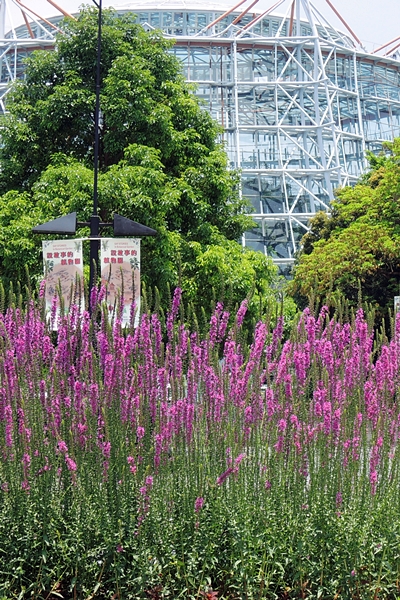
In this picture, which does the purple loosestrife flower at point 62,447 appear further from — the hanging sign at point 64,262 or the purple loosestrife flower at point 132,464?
the hanging sign at point 64,262

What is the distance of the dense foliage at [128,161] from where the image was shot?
15.7 m

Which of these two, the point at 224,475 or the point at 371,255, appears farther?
the point at 371,255

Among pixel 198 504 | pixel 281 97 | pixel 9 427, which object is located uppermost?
pixel 281 97

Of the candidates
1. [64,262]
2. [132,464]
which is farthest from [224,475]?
[64,262]

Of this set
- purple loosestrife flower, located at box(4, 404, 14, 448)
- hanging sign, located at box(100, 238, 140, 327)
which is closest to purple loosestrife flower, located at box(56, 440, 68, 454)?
purple loosestrife flower, located at box(4, 404, 14, 448)

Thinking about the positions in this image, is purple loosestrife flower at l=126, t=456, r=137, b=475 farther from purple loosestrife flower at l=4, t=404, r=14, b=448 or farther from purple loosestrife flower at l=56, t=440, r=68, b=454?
purple loosestrife flower at l=4, t=404, r=14, b=448

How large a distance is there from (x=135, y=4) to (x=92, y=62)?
43243 millimetres

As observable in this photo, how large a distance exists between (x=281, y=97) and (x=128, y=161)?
4025cm

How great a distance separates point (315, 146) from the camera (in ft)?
175

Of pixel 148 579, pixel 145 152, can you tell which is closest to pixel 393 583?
pixel 148 579

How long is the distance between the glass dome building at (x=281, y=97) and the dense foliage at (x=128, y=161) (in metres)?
28.0

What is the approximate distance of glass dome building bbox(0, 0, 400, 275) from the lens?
49000mm

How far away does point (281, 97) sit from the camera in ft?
179

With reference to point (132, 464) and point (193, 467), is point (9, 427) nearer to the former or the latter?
point (132, 464)
